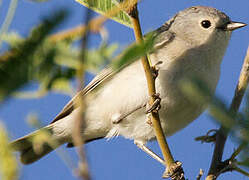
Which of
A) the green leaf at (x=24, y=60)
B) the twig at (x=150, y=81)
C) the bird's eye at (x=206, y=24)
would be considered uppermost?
the bird's eye at (x=206, y=24)

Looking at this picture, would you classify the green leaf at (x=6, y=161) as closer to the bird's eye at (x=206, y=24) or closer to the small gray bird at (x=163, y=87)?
the small gray bird at (x=163, y=87)

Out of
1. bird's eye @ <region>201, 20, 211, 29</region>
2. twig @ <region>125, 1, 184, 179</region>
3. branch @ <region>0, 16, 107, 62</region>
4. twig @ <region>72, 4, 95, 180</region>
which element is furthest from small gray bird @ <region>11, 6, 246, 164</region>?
twig @ <region>72, 4, 95, 180</region>

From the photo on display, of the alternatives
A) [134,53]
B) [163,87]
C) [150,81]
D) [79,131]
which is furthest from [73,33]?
[163,87]

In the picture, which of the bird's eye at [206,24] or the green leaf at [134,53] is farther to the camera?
the bird's eye at [206,24]

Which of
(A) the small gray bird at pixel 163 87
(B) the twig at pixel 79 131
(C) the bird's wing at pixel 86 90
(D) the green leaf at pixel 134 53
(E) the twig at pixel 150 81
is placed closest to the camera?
(B) the twig at pixel 79 131

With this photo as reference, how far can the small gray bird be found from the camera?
→ 12.6ft

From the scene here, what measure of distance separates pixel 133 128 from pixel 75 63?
11.4 feet

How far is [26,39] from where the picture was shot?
2.94ft

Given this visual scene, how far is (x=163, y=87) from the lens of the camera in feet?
12.5

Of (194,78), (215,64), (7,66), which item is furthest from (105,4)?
(215,64)

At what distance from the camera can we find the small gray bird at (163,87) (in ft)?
12.6

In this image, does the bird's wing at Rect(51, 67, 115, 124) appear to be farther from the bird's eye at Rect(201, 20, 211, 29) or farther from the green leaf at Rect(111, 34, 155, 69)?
the green leaf at Rect(111, 34, 155, 69)

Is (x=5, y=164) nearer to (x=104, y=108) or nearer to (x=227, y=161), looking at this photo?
(x=227, y=161)

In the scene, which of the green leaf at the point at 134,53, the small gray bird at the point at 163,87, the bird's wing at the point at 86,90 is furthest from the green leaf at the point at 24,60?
the bird's wing at the point at 86,90
